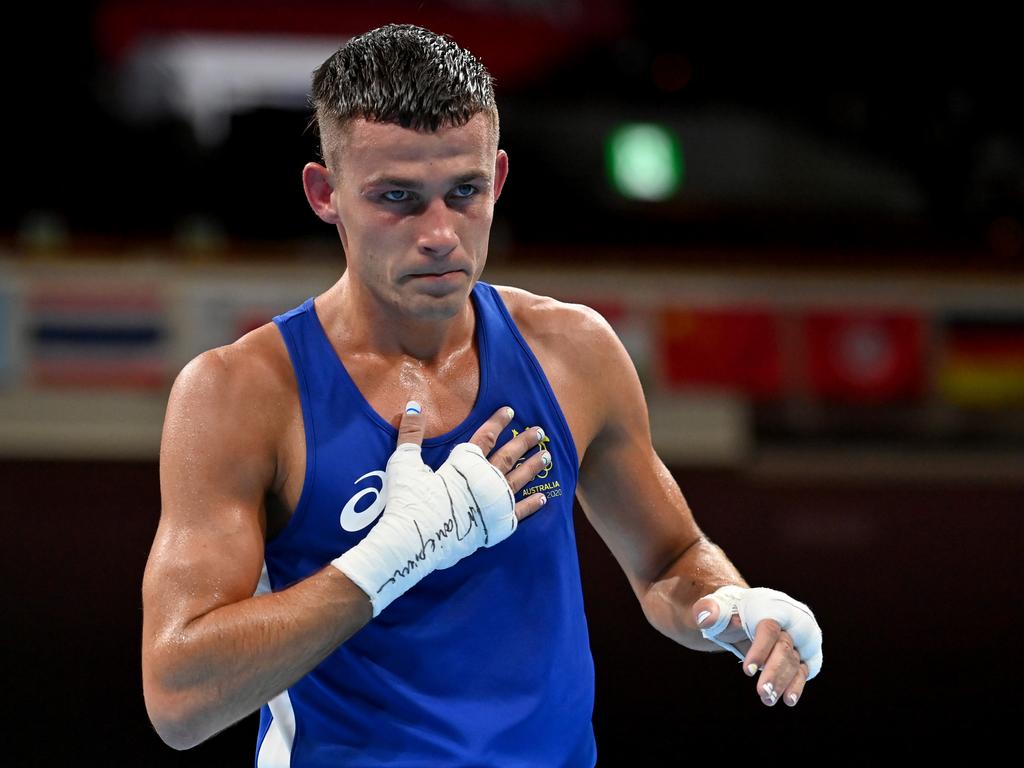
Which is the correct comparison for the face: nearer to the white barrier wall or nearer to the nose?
the nose

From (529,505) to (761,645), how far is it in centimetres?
46

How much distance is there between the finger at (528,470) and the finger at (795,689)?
56 centimetres

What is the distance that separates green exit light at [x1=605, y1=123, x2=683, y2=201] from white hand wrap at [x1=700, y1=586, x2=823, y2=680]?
8379mm

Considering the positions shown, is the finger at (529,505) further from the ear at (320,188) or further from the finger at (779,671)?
the ear at (320,188)

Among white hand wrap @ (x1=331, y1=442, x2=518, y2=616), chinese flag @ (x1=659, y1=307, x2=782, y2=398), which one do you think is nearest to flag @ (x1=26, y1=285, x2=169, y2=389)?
chinese flag @ (x1=659, y1=307, x2=782, y2=398)

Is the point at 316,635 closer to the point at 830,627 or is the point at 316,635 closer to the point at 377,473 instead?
the point at 377,473

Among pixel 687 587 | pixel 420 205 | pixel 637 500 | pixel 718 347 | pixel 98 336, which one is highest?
pixel 420 205

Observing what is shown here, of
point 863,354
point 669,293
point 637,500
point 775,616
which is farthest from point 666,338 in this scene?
point 775,616

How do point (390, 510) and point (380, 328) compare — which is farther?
point (380, 328)

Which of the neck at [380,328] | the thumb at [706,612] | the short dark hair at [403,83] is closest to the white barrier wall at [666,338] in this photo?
the neck at [380,328]

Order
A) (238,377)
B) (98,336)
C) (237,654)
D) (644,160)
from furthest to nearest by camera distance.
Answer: (644,160)
(98,336)
(238,377)
(237,654)

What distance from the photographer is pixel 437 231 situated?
7.25 ft

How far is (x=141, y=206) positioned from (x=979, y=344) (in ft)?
19.4

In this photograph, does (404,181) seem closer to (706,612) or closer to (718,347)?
(706,612)
